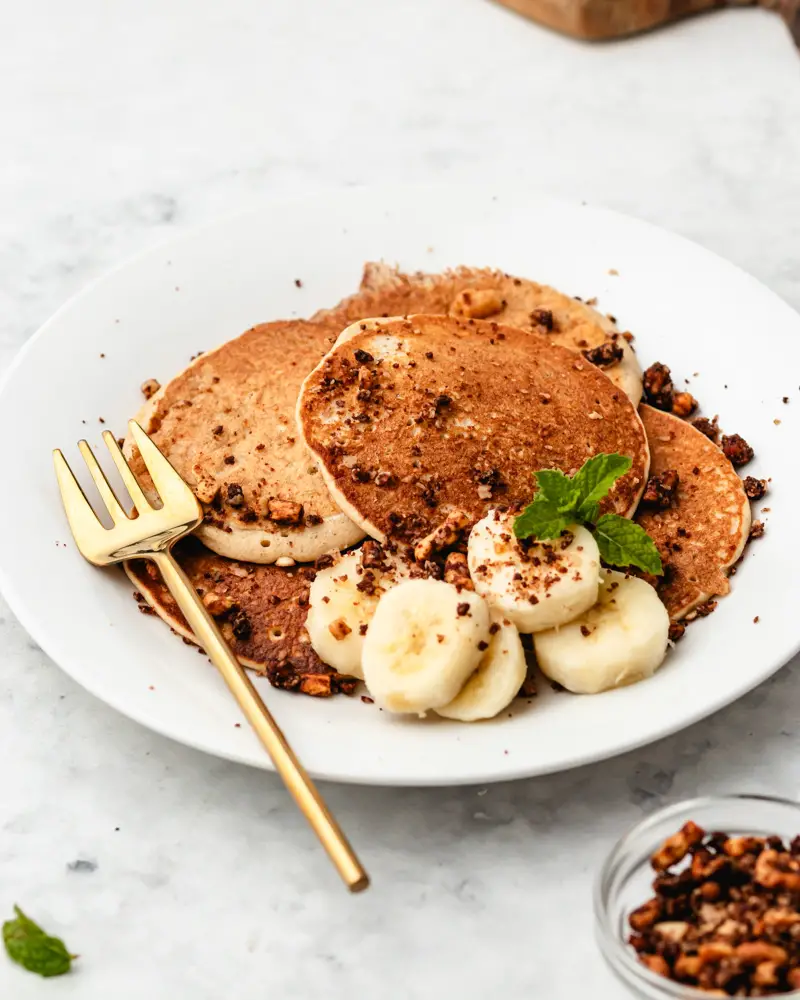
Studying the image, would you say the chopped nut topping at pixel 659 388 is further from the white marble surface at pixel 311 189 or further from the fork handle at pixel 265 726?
the fork handle at pixel 265 726

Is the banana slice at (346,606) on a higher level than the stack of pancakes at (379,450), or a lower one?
lower

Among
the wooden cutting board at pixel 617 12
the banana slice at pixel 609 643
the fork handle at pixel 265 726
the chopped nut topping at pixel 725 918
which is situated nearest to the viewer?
the chopped nut topping at pixel 725 918

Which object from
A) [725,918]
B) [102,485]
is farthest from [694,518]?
[102,485]

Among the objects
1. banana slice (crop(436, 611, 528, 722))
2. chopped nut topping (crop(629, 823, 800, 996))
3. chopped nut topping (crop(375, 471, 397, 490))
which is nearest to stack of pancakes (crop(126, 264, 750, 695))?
chopped nut topping (crop(375, 471, 397, 490))

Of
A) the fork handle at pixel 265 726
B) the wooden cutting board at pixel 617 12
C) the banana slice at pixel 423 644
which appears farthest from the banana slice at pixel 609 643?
the wooden cutting board at pixel 617 12

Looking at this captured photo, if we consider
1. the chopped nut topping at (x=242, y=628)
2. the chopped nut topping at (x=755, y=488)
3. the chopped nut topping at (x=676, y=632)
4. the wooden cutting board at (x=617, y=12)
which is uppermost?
the wooden cutting board at (x=617, y=12)
